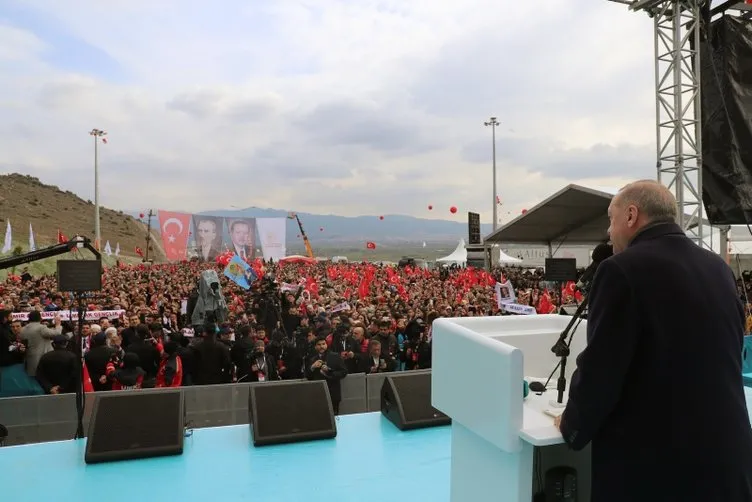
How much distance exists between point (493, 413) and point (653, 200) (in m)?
0.86

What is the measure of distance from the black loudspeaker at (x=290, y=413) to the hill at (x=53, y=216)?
2062 inches

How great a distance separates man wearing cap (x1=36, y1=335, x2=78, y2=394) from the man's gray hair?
6.17 m

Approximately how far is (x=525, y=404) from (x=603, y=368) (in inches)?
20.5

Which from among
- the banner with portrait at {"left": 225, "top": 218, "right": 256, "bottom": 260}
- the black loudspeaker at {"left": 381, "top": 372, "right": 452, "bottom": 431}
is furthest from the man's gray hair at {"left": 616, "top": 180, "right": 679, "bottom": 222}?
the banner with portrait at {"left": 225, "top": 218, "right": 256, "bottom": 260}

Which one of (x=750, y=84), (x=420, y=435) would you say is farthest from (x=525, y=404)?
(x=750, y=84)

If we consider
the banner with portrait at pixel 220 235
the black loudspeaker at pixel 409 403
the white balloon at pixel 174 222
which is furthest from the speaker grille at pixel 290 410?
the white balloon at pixel 174 222

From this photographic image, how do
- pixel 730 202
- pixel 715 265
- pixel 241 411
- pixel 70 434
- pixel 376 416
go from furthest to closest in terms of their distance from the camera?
pixel 730 202, pixel 241 411, pixel 70 434, pixel 376 416, pixel 715 265

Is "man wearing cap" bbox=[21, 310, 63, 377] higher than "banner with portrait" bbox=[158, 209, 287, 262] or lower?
lower

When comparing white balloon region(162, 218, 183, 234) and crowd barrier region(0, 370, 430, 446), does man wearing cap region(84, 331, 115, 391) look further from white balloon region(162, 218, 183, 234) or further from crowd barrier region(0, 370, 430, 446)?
white balloon region(162, 218, 183, 234)

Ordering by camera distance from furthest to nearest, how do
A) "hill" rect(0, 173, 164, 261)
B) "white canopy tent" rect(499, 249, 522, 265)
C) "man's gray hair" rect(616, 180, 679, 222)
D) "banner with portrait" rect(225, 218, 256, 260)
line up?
"hill" rect(0, 173, 164, 261), "white canopy tent" rect(499, 249, 522, 265), "banner with portrait" rect(225, 218, 256, 260), "man's gray hair" rect(616, 180, 679, 222)

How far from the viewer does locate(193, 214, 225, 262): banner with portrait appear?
22.4 m

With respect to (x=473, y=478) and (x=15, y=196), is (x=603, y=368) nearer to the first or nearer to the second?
(x=473, y=478)

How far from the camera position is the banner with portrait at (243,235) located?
21359mm

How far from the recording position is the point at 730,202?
8656 mm
